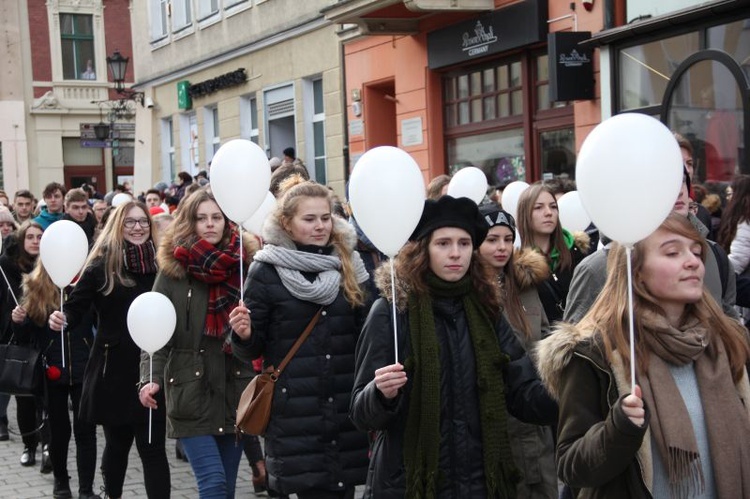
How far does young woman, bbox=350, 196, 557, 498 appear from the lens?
13.7 ft

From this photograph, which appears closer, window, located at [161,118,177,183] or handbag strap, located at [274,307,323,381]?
handbag strap, located at [274,307,323,381]

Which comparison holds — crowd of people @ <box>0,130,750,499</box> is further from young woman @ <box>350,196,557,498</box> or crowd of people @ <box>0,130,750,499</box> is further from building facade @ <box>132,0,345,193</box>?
building facade @ <box>132,0,345,193</box>

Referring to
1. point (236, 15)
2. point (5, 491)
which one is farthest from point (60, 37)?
point (5, 491)

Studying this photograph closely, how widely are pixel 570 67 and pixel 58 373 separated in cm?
795

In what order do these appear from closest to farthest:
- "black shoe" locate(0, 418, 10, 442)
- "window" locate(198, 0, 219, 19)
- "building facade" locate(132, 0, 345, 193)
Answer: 1. "black shoe" locate(0, 418, 10, 442)
2. "building facade" locate(132, 0, 345, 193)
3. "window" locate(198, 0, 219, 19)

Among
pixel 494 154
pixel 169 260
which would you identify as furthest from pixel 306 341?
pixel 494 154

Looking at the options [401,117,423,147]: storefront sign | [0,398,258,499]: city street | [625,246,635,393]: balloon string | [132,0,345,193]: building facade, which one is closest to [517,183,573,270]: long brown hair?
[0,398,258,499]: city street

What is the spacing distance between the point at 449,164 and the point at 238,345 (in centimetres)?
1268

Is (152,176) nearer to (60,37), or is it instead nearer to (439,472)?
(60,37)

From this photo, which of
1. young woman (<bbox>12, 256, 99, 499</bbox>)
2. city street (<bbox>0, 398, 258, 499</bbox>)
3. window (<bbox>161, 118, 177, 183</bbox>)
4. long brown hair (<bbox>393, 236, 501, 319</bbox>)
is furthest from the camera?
window (<bbox>161, 118, 177, 183</bbox>)

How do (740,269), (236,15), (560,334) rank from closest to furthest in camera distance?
(560,334) → (740,269) → (236,15)

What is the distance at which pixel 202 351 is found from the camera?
20.8 feet

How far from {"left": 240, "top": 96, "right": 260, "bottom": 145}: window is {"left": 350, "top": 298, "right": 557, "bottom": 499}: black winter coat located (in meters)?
20.0

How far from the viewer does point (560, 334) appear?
3.45 meters
